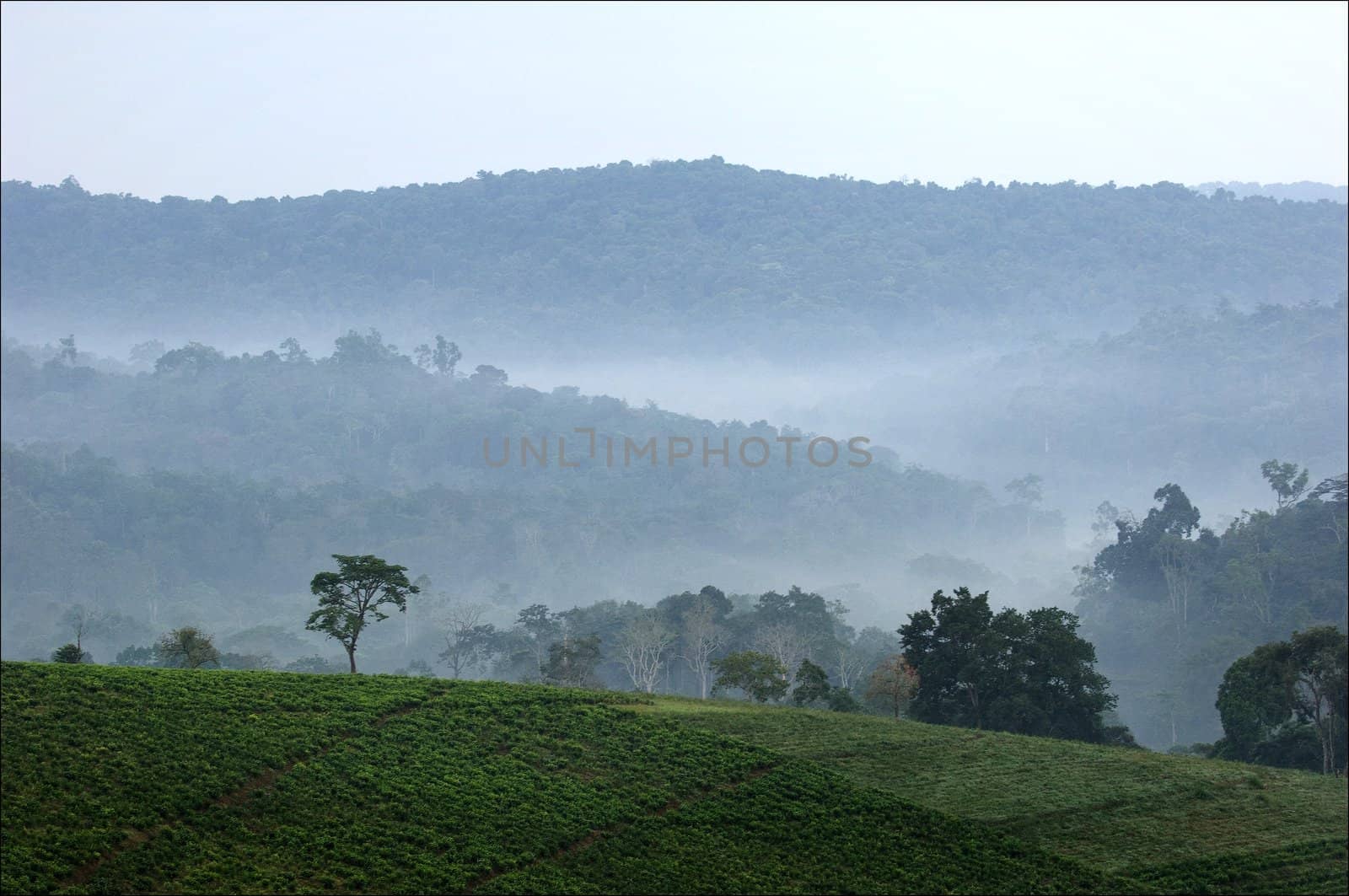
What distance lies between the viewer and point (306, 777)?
53281 mm

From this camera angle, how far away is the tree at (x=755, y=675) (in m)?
82.2

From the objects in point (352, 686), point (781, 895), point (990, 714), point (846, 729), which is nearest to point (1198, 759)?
point (990, 714)

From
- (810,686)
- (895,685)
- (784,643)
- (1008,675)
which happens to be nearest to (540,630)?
(784,643)

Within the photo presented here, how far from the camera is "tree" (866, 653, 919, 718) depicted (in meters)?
76.8

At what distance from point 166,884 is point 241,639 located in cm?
12697

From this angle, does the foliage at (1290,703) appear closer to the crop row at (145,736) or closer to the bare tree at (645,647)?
the crop row at (145,736)

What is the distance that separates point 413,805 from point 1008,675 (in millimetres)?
35741

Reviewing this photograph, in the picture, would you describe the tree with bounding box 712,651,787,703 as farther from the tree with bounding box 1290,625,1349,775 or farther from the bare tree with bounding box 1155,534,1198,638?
the bare tree with bounding box 1155,534,1198,638

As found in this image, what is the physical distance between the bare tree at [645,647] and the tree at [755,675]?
94.2 feet

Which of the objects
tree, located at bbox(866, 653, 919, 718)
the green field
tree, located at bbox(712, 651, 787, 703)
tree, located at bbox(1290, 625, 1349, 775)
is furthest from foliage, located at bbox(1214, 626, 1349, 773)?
tree, located at bbox(712, 651, 787, 703)

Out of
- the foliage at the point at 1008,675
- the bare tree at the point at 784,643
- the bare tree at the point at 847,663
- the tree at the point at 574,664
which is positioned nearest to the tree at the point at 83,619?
the tree at the point at 574,664

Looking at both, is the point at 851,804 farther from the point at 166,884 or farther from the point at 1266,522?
the point at 1266,522

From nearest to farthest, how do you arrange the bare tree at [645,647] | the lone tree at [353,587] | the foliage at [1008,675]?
the foliage at [1008,675], the lone tree at [353,587], the bare tree at [645,647]

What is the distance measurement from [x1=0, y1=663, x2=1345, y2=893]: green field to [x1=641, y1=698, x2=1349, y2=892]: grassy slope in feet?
0.45
